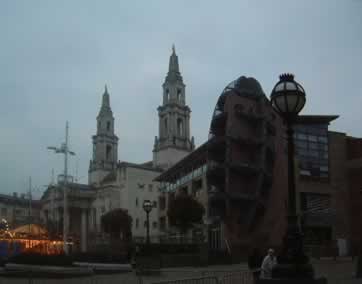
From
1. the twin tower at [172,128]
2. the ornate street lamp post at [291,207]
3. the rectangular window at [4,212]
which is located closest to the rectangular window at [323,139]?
the ornate street lamp post at [291,207]

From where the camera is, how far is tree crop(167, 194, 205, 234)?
181 ft

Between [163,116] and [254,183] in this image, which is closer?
[254,183]

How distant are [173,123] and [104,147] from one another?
24.3m

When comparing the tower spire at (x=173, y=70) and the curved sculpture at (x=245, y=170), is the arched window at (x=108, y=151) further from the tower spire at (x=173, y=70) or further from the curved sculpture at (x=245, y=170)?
the curved sculpture at (x=245, y=170)

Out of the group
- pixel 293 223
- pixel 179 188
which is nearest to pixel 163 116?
pixel 179 188

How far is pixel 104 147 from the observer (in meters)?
131

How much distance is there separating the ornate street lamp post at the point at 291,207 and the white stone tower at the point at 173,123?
324 ft

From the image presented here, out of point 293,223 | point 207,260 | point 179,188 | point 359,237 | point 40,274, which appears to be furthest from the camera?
point 179,188

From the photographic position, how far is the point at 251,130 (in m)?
56.5

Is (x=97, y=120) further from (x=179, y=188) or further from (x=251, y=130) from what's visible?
(x=251, y=130)

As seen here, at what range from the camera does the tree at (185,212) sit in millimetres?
55162

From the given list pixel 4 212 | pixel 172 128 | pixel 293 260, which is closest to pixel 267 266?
pixel 293 260

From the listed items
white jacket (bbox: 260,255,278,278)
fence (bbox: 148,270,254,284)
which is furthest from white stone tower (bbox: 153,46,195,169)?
white jacket (bbox: 260,255,278,278)

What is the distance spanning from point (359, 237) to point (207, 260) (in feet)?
82.2
